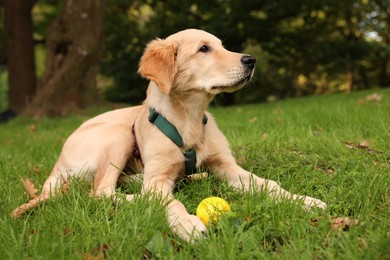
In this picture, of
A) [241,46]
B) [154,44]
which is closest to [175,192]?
[154,44]

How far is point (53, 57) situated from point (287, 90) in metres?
11.0

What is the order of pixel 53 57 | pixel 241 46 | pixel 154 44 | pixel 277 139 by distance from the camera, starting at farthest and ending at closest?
pixel 241 46 → pixel 53 57 → pixel 277 139 → pixel 154 44

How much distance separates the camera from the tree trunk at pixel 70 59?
8.44 meters

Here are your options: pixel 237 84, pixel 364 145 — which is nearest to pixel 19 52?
pixel 237 84

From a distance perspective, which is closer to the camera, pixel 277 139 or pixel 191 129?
pixel 191 129

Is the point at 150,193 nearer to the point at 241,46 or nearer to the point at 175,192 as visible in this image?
the point at 175,192

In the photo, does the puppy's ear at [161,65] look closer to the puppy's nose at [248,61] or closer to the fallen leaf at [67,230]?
the puppy's nose at [248,61]

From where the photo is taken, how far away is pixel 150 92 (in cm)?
310

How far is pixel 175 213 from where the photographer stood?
2.21 metres

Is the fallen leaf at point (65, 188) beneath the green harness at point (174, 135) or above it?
beneath

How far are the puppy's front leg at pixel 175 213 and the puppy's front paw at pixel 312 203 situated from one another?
0.57 metres

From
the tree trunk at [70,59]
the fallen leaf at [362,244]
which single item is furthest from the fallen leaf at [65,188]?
the tree trunk at [70,59]

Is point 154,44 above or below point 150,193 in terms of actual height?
above

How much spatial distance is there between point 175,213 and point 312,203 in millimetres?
731
